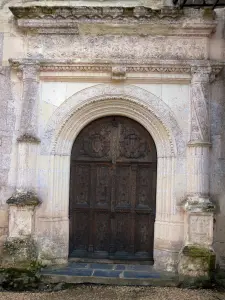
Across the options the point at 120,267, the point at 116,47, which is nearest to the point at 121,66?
the point at 116,47

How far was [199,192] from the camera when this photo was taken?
521cm

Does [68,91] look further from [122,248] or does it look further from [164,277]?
[164,277]

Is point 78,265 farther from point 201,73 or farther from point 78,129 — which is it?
point 201,73

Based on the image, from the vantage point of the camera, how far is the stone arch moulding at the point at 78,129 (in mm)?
5449

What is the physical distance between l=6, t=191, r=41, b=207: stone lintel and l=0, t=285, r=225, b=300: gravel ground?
1196mm

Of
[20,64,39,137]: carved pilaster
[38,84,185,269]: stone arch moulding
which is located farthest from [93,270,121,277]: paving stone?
[20,64,39,137]: carved pilaster

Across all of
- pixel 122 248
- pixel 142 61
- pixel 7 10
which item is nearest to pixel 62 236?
pixel 122 248

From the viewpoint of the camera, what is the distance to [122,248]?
5.78m

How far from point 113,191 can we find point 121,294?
1607 mm

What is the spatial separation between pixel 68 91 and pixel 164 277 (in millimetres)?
3049

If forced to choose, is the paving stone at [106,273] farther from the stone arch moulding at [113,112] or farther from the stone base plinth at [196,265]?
the stone arch moulding at [113,112]

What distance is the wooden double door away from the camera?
18.8 feet

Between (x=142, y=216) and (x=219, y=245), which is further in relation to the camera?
(x=142, y=216)

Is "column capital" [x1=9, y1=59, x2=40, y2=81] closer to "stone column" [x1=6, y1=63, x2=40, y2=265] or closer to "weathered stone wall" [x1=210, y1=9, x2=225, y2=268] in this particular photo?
"stone column" [x1=6, y1=63, x2=40, y2=265]
